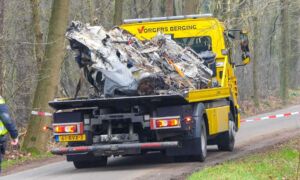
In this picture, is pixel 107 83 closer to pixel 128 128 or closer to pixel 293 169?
pixel 128 128

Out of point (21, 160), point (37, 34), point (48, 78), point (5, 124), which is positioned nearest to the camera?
point (5, 124)

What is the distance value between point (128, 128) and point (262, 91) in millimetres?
38749

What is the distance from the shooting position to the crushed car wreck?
1316cm

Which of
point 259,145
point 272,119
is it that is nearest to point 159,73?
point 259,145

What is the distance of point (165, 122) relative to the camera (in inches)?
504

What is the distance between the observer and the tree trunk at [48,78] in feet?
59.7

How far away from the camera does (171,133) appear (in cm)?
1296

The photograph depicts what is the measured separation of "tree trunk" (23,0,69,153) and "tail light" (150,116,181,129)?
244 inches

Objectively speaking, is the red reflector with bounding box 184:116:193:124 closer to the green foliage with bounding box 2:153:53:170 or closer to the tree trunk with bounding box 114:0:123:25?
the green foliage with bounding box 2:153:53:170

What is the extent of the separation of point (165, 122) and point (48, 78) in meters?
6.52

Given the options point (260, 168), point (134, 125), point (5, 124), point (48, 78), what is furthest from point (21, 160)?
point (260, 168)


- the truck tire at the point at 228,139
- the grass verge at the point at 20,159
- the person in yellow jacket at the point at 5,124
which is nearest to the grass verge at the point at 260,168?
the truck tire at the point at 228,139

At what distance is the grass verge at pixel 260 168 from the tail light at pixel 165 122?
1.07 meters

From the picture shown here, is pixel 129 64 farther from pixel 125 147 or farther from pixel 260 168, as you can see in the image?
pixel 260 168
